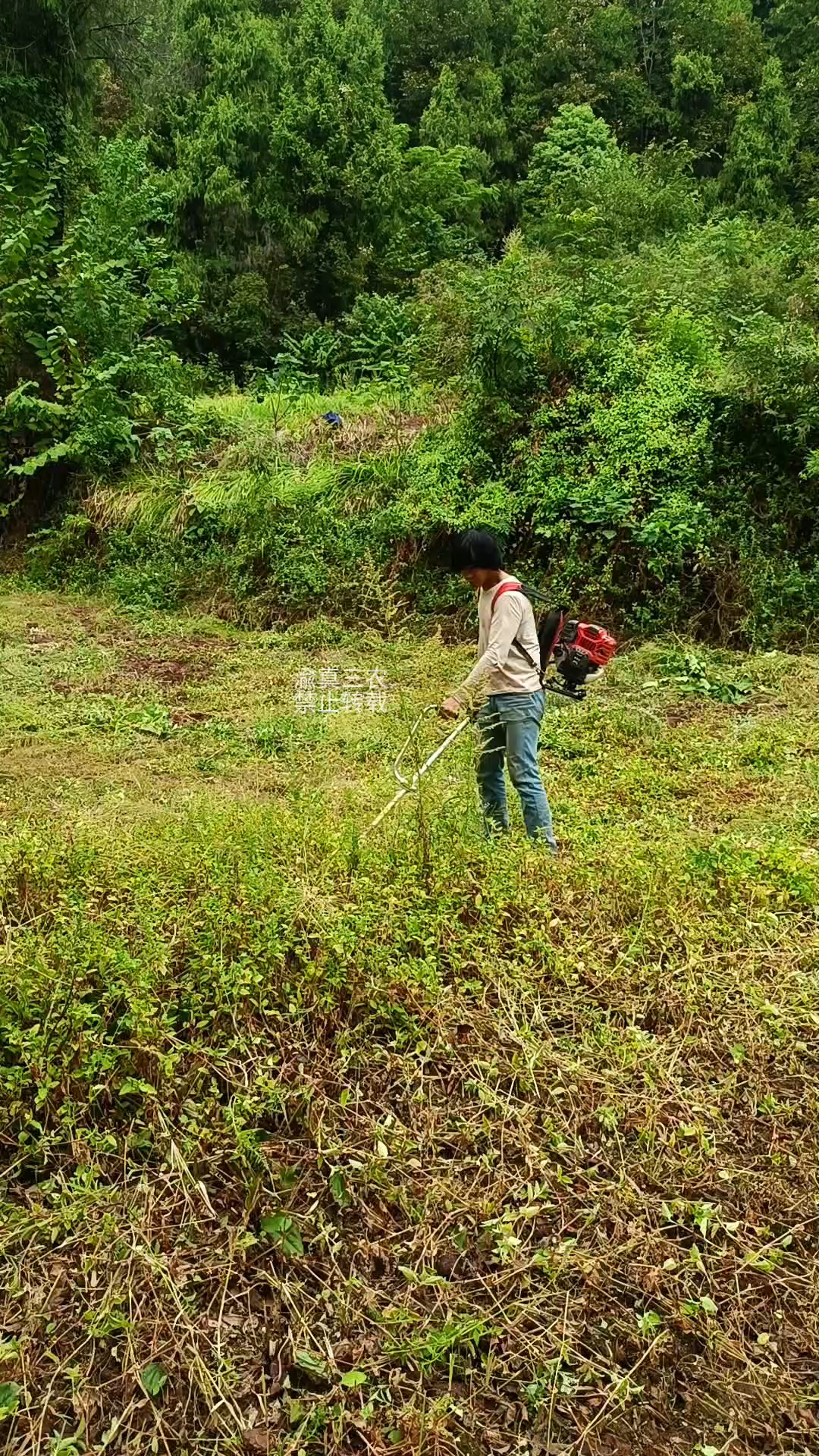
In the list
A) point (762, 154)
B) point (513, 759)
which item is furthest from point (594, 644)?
point (762, 154)

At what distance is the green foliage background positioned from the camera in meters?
7.36

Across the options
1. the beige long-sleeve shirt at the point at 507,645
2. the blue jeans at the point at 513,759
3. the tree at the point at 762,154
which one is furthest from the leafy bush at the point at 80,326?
the tree at the point at 762,154

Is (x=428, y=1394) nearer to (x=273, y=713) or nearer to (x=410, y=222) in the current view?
(x=273, y=713)

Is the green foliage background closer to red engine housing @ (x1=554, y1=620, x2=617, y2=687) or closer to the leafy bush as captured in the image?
the leafy bush

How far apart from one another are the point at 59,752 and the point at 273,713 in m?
1.34

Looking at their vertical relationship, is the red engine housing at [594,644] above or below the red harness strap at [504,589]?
below

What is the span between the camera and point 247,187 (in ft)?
46.6

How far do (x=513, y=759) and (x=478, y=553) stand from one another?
2.85 feet

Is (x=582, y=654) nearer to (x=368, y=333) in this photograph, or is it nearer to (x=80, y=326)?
(x=80, y=326)

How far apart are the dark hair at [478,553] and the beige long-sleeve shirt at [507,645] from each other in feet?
0.34

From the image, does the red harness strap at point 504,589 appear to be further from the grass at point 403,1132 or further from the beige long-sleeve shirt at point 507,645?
the grass at point 403,1132

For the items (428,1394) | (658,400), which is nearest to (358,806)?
(428,1394)

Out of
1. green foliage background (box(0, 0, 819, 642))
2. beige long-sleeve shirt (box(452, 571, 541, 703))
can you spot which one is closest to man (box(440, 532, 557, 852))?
beige long-sleeve shirt (box(452, 571, 541, 703))

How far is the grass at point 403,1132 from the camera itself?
1.92 meters
